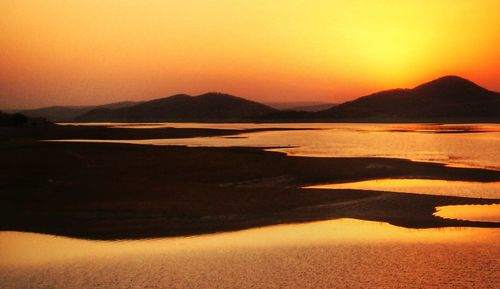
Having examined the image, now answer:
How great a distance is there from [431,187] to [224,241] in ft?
47.6

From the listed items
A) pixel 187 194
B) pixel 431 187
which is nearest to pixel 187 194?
pixel 187 194

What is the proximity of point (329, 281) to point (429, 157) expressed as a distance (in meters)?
32.6

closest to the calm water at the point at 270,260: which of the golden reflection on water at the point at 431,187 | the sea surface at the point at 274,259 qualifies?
the sea surface at the point at 274,259

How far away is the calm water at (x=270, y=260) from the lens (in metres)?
12.9

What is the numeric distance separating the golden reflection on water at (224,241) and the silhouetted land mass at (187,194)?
2.75 feet

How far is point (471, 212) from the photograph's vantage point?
2091cm

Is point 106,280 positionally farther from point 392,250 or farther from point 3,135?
point 3,135

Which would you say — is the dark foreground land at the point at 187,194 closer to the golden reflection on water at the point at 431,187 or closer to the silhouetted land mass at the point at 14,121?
the golden reflection on water at the point at 431,187

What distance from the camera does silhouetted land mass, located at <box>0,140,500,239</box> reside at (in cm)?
1934

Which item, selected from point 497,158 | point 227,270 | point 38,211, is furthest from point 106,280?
point 497,158

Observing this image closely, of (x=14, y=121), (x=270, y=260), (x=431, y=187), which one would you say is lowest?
(x=270, y=260)

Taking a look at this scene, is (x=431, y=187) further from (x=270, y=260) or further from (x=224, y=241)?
(x=270, y=260)

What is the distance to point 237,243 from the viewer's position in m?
16.6

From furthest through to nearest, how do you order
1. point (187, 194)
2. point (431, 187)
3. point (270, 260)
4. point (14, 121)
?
1. point (14, 121)
2. point (431, 187)
3. point (187, 194)
4. point (270, 260)
